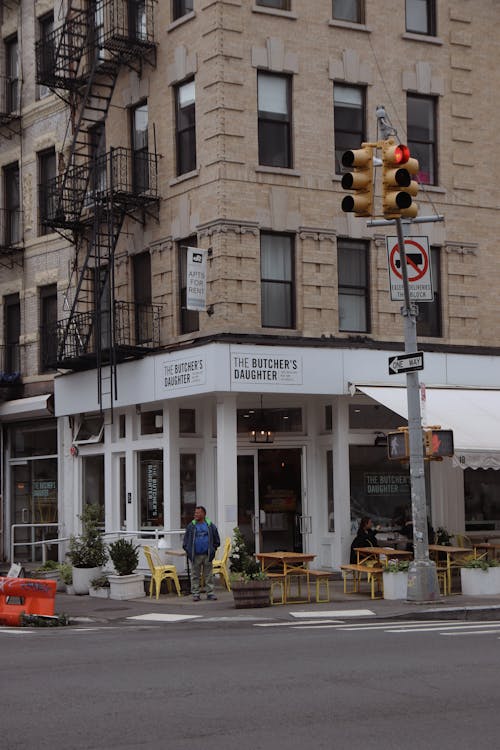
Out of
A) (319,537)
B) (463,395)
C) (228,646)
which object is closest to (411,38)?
(463,395)

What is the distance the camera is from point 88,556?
2412 cm

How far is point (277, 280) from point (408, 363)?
572 centimetres

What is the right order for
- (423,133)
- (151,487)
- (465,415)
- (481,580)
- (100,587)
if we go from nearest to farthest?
1. (481,580)
2. (100,587)
3. (465,415)
4. (151,487)
5. (423,133)

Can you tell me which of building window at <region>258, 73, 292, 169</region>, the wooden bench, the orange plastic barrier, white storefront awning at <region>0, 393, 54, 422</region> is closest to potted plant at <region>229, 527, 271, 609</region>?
the wooden bench

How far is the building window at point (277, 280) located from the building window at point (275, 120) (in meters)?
1.61

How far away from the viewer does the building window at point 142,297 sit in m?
25.3

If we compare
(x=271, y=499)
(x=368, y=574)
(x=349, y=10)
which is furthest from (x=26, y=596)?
(x=349, y=10)

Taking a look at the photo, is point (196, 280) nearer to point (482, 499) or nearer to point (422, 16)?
point (422, 16)

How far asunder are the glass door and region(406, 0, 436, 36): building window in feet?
31.2

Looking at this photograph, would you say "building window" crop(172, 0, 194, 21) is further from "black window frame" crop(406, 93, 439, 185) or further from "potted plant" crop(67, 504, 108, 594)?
"potted plant" crop(67, 504, 108, 594)

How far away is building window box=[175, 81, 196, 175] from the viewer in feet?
80.1

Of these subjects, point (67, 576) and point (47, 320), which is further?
point (47, 320)

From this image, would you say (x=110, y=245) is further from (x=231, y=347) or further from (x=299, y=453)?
(x=299, y=453)

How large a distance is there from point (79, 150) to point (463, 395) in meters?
10.6
